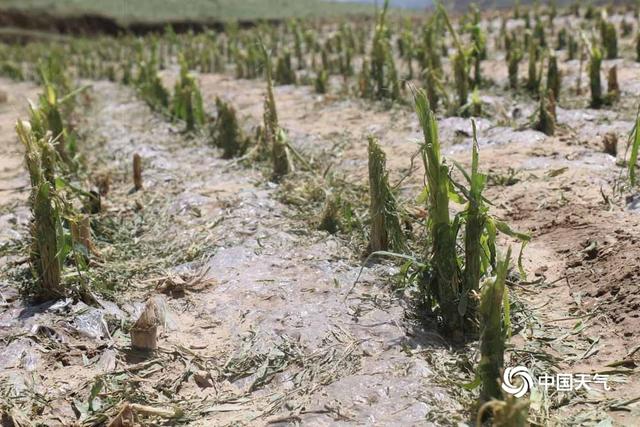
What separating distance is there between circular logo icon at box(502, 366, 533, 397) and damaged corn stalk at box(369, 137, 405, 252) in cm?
98

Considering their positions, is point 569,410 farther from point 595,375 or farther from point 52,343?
point 52,343

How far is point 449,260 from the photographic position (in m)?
2.70

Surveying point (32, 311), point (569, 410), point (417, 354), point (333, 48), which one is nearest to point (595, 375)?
point (569, 410)

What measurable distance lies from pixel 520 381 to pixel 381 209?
3.72ft

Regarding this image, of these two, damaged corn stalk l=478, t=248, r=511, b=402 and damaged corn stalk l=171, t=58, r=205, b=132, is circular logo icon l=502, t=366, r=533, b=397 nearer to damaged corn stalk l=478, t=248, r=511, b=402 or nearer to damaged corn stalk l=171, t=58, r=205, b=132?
damaged corn stalk l=478, t=248, r=511, b=402

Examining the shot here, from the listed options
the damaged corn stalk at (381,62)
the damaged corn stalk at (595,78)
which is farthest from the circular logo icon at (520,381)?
the damaged corn stalk at (381,62)

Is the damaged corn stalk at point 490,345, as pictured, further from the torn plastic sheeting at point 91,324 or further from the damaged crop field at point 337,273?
the torn plastic sheeting at point 91,324

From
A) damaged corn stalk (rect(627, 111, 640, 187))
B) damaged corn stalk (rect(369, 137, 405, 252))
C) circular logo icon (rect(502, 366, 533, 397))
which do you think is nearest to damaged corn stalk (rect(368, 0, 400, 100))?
damaged corn stalk (rect(627, 111, 640, 187))

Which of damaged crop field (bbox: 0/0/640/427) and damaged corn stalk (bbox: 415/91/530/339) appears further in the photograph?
damaged corn stalk (bbox: 415/91/530/339)

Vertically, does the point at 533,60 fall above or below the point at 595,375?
above

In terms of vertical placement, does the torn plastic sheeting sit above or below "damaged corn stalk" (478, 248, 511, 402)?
below

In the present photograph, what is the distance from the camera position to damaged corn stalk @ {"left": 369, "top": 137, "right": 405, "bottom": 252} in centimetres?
320

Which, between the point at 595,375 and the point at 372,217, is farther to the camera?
the point at 372,217

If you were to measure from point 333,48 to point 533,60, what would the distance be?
5193 millimetres
